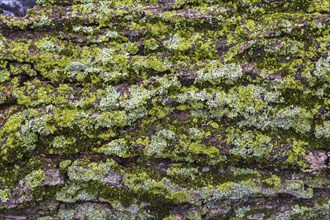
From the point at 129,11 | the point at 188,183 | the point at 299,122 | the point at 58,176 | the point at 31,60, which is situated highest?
the point at 129,11

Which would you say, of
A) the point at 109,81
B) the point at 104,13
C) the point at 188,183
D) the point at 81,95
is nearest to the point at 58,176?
the point at 81,95

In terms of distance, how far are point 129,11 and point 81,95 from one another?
821 millimetres

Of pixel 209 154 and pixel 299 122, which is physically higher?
pixel 299 122

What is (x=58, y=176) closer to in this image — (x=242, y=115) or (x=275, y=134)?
(x=242, y=115)

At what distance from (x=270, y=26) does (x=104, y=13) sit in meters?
1.40

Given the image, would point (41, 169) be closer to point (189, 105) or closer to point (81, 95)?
point (81, 95)

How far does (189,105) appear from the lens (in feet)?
8.86

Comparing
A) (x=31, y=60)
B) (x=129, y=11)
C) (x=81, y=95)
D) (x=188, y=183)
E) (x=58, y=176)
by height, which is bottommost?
(x=188, y=183)

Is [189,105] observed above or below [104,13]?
below

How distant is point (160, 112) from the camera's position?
106 inches

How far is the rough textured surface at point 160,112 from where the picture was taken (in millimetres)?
2660

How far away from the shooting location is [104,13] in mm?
2816

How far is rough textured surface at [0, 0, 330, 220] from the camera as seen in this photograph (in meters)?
2.66

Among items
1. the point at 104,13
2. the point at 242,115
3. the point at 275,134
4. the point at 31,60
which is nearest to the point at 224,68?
the point at 242,115
